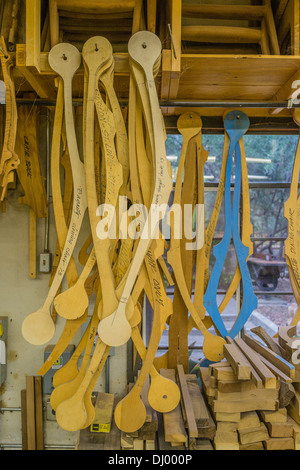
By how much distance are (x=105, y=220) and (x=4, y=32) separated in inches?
46.6

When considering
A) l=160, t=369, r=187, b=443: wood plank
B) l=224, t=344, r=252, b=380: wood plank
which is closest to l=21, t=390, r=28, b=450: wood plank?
l=160, t=369, r=187, b=443: wood plank

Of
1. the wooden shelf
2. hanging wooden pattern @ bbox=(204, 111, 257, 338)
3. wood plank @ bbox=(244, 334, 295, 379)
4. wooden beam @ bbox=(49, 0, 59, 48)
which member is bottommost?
wood plank @ bbox=(244, 334, 295, 379)

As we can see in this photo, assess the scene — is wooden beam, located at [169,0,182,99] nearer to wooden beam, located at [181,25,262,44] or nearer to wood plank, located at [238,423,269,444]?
wooden beam, located at [181,25,262,44]

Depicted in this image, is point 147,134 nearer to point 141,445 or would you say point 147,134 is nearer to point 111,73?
point 111,73

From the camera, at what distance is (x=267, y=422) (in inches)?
69.4

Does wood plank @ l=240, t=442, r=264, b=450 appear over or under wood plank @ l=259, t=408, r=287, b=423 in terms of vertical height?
under

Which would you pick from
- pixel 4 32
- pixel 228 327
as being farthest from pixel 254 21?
pixel 228 327

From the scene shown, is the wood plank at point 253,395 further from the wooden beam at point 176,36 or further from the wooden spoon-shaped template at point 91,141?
the wooden beam at point 176,36

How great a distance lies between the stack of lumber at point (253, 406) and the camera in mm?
1726

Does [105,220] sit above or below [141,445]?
above

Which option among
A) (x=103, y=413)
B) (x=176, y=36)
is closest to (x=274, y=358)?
(x=103, y=413)

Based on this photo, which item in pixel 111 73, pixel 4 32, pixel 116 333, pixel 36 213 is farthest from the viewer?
pixel 36 213

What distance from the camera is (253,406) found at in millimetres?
1758

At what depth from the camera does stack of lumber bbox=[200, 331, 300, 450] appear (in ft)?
5.66
